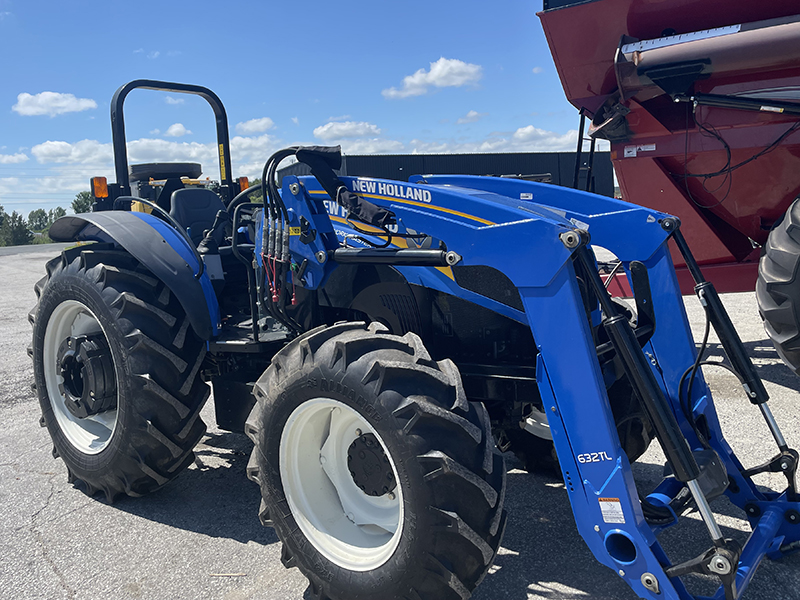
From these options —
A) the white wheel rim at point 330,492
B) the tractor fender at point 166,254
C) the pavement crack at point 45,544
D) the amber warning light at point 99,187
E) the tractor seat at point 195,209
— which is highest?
the amber warning light at point 99,187

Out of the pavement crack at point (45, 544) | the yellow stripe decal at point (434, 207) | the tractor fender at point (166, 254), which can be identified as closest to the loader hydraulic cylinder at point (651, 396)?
the yellow stripe decal at point (434, 207)

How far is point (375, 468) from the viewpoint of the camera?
269 cm

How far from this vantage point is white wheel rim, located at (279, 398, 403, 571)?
272 cm

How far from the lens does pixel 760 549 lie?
2.48m

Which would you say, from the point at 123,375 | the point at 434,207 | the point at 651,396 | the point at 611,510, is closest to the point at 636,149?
the point at 434,207

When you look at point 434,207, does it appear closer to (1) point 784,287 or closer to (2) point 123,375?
(2) point 123,375

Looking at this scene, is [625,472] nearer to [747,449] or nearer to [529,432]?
[529,432]

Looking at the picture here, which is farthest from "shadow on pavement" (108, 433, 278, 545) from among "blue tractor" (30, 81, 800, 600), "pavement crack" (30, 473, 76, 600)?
"pavement crack" (30, 473, 76, 600)

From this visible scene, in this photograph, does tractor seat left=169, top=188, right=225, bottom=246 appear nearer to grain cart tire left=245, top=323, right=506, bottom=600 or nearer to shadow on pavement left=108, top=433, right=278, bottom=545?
shadow on pavement left=108, top=433, right=278, bottom=545

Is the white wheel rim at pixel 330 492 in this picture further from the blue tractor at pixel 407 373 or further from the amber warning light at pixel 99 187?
the amber warning light at pixel 99 187

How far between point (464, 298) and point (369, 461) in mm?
868

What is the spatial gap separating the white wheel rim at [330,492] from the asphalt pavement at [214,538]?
0.31 meters

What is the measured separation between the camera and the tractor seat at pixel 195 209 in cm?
460

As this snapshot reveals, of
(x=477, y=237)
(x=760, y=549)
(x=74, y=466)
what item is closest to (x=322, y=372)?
(x=477, y=237)
